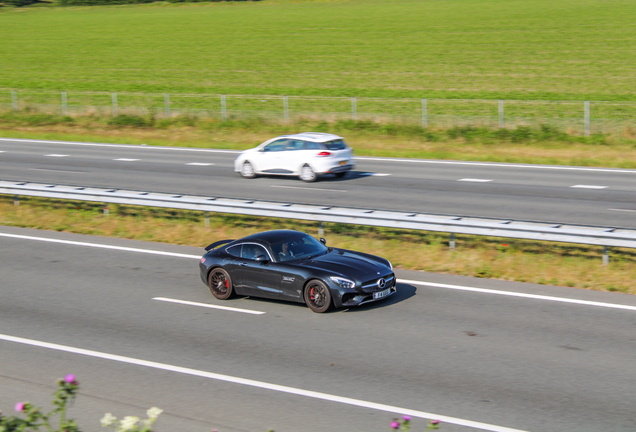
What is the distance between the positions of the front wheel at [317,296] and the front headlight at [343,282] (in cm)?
18

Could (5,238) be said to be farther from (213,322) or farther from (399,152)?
(399,152)

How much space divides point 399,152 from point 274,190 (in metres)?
9.07

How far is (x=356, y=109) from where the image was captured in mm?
38594

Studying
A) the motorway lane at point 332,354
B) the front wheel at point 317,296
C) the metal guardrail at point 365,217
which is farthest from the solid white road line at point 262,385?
the metal guardrail at point 365,217

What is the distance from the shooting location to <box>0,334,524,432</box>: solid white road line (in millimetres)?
7113

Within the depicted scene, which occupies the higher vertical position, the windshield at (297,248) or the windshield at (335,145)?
the windshield at (335,145)

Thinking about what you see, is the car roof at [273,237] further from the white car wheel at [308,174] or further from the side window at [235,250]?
the white car wheel at [308,174]

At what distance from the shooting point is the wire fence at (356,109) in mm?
31250

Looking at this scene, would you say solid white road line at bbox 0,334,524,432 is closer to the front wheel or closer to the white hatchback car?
the front wheel

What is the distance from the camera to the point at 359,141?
3184cm

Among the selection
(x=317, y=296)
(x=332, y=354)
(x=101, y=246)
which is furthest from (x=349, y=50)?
(x=332, y=354)

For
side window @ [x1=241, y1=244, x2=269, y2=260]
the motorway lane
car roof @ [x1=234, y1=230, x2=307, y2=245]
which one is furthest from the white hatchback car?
side window @ [x1=241, y1=244, x2=269, y2=260]

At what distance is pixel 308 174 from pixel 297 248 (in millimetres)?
12074

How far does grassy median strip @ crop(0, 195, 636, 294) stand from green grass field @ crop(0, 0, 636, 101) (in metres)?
26.3
